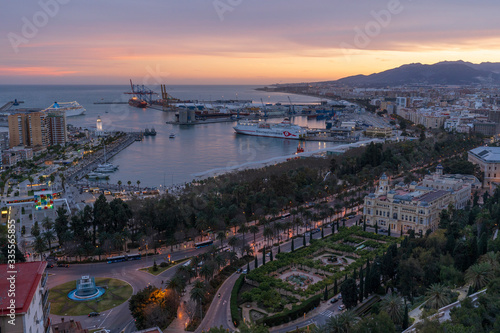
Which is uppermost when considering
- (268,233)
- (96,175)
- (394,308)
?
(394,308)

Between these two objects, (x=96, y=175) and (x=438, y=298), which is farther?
(x=96, y=175)

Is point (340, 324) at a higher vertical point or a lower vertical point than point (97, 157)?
Answer: higher

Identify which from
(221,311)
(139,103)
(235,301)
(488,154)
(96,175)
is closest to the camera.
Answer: (221,311)

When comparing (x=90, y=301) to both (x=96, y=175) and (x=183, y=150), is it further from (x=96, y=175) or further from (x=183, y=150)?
(x=183, y=150)

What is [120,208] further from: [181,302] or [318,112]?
[318,112]

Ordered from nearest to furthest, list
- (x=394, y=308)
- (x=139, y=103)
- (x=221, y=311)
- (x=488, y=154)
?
(x=394, y=308)
(x=221, y=311)
(x=488, y=154)
(x=139, y=103)

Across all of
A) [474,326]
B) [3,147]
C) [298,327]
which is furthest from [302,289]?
[3,147]

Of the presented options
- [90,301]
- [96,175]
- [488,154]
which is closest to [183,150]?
[96,175]
